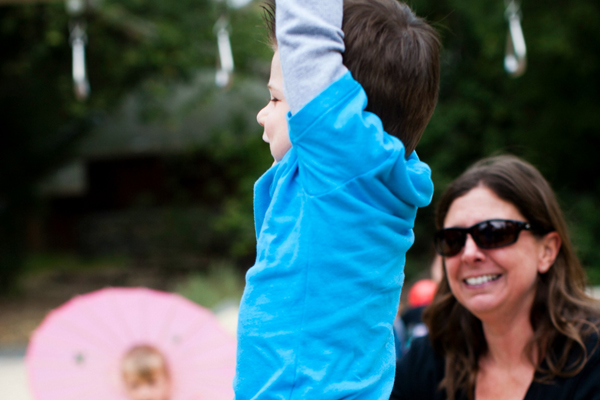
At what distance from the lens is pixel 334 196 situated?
95 centimetres

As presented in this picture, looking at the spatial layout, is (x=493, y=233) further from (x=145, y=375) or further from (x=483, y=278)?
(x=145, y=375)

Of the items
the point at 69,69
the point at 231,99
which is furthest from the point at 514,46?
the point at 69,69

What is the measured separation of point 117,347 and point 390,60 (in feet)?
7.42

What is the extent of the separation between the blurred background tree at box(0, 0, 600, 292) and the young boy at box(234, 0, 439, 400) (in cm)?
652

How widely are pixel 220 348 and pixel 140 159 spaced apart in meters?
12.7

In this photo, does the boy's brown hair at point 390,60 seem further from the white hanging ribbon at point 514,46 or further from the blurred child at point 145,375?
the white hanging ribbon at point 514,46

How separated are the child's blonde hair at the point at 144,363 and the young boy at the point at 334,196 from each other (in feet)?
6.07

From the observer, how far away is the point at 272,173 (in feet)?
3.54

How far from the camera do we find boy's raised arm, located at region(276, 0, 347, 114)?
958 millimetres

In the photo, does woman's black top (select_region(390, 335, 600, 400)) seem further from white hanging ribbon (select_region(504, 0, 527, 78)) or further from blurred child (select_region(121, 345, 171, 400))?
white hanging ribbon (select_region(504, 0, 527, 78))

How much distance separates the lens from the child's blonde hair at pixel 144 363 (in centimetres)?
274

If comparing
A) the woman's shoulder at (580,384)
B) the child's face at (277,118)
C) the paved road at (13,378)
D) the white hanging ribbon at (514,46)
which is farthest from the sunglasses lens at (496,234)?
the paved road at (13,378)

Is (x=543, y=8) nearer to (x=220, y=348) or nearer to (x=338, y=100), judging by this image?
(x=220, y=348)

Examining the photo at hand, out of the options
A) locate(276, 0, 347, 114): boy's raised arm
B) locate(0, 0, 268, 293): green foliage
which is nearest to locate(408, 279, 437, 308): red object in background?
locate(276, 0, 347, 114): boy's raised arm
